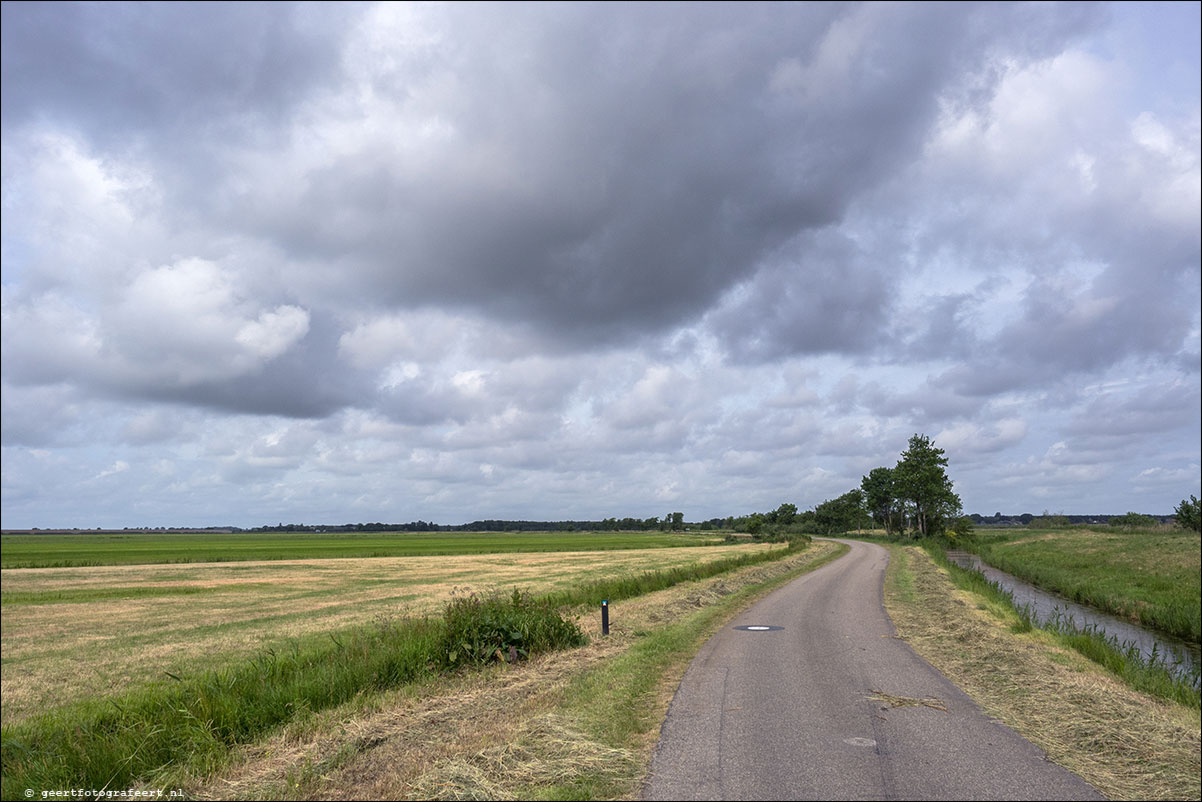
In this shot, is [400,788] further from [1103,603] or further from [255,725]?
[1103,603]

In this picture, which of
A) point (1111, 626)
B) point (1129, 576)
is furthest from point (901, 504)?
point (1111, 626)

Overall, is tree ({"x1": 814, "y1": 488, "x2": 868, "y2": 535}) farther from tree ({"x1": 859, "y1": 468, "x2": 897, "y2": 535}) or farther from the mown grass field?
the mown grass field

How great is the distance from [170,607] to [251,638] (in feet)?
53.4

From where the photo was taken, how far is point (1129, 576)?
42.6 meters

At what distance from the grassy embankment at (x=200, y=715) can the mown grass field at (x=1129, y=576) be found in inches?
1190

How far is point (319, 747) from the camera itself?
8.86 meters

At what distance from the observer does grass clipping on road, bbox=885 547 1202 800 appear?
7613mm

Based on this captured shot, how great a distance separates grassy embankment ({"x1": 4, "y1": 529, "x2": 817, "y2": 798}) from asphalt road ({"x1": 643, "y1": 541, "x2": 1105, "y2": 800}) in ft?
19.9

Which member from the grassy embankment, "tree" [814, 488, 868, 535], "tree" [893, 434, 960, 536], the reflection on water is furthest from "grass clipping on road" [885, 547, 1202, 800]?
"tree" [814, 488, 868, 535]

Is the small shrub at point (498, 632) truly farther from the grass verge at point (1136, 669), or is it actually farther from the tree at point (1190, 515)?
the tree at point (1190, 515)

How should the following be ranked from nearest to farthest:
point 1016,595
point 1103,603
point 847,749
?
point 847,749, point 1103,603, point 1016,595

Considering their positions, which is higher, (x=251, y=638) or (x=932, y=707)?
(x=932, y=707)

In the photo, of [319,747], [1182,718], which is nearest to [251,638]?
[319,747]

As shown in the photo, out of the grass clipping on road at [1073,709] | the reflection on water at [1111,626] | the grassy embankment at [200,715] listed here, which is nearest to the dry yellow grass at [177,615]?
the grassy embankment at [200,715]
